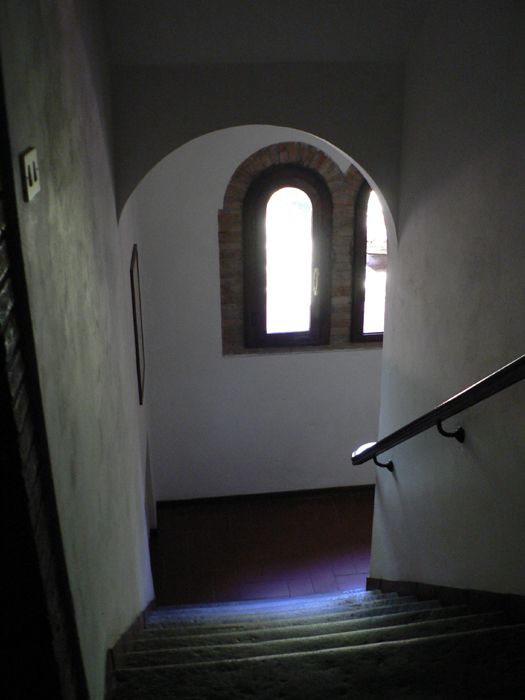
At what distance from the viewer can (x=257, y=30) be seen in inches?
115

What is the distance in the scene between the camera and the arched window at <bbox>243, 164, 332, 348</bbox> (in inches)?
219

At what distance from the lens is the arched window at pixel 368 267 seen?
5672 millimetres

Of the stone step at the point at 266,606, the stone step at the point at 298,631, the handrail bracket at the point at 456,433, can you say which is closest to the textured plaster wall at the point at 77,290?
the stone step at the point at 298,631

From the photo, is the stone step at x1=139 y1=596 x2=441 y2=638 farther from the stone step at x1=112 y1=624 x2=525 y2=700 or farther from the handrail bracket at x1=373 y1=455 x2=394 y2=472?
the stone step at x1=112 y1=624 x2=525 y2=700

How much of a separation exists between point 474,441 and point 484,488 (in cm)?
19

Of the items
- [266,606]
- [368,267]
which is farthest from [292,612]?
[368,267]

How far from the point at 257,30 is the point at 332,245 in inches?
115

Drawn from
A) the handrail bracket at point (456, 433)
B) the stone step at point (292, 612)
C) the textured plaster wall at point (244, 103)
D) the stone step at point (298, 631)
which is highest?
the textured plaster wall at point (244, 103)

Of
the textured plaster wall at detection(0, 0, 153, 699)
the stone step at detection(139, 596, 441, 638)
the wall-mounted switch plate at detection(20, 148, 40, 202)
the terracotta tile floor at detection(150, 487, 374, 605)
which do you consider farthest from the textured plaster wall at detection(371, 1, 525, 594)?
the terracotta tile floor at detection(150, 487, 374, 605)

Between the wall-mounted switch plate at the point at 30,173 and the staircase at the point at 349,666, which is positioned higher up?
the wall-mounted switch plate at the point at 30,173

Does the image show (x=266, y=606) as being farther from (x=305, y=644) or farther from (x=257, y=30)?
(x=257, y=30)

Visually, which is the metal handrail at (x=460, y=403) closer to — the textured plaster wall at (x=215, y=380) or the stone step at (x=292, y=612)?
the stone step at (x=292, y=612)

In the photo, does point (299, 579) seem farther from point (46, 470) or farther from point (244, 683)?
point (46, 470)

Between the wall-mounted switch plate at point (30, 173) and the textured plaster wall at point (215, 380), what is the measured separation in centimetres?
401
